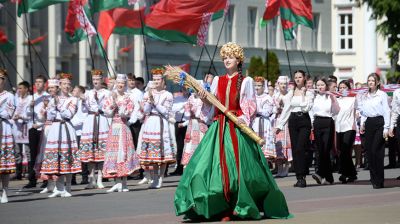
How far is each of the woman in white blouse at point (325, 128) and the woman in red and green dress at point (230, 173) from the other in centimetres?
648

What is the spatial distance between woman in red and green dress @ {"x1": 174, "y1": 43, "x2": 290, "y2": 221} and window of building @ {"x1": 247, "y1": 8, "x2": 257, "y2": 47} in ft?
163

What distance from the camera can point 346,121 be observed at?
84.1 feet

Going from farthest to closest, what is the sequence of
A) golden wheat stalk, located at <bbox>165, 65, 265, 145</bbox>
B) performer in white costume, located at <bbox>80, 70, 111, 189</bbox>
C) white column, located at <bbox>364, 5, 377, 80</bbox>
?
white column, located at <bbox>364, 5, 377, 80</bbox>
performer in white costume, located at <bbox>80, 70, 111, 189</bbox>
golden wheat stalk, located at <bbox>165, 65, 265, 145</bbox>

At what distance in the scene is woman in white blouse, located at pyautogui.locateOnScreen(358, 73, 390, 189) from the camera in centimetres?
2216

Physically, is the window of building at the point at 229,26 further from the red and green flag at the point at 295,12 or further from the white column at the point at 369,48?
the red and green flag at the point at 295,12

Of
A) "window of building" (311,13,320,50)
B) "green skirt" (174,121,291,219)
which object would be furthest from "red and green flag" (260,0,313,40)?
"window of building" (311,13,320,50)

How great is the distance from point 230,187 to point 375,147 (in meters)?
6.29

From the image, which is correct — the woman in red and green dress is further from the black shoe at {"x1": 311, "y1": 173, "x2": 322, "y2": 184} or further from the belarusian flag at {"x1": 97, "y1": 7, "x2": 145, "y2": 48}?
the belarusian flag at {"x1": 97, "y1": 7, "x2": 145, "y2": 48}

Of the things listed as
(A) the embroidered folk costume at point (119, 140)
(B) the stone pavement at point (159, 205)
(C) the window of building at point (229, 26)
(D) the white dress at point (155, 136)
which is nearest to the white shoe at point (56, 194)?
(B) the stone pavement at point (159, 205)

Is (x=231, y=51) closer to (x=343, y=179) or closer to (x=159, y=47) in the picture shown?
(x=343, y=179)

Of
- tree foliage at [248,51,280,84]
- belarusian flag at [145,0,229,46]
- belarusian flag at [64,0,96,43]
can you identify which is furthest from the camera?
tree foliage at [248,51,280,84]

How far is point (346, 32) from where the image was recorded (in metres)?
80.8

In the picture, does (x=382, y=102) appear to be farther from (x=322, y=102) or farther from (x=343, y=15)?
(x=343, y=15)

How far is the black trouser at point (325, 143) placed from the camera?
2355 cm
